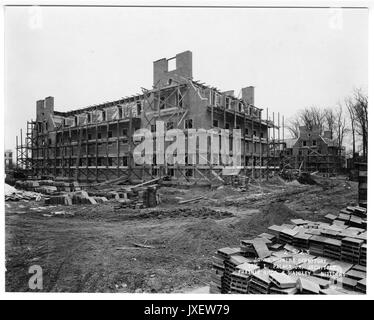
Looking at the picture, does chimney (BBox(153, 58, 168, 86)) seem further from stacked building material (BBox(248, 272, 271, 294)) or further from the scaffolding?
stacked building material (BBox(248, 272, 271, 294))

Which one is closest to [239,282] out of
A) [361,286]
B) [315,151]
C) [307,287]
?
[307,287]

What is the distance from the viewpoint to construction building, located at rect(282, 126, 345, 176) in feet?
149

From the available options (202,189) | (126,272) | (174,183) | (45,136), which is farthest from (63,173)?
(126,272)

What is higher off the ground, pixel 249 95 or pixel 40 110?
pixel 249 95

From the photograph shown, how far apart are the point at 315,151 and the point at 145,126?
117 feet

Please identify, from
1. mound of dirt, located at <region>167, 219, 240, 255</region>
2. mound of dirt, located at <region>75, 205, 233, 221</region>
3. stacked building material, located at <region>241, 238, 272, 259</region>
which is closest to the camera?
stacked building material, located at <region>241, 238, 272, 259</region>

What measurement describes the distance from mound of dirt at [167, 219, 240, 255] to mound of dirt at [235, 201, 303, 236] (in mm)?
597

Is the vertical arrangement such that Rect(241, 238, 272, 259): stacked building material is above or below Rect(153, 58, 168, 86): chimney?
below

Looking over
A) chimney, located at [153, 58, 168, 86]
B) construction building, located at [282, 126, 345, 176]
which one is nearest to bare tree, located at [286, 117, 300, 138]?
construction building, located at [282, 126, 345, 176]

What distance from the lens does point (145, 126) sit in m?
25.4

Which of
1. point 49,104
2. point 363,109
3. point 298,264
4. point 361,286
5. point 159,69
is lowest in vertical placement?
point 361,286

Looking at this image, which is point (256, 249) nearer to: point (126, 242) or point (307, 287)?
point (307, 287)

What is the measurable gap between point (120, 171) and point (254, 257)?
71.7 feet

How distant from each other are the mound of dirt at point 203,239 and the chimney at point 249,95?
26.9 metres
